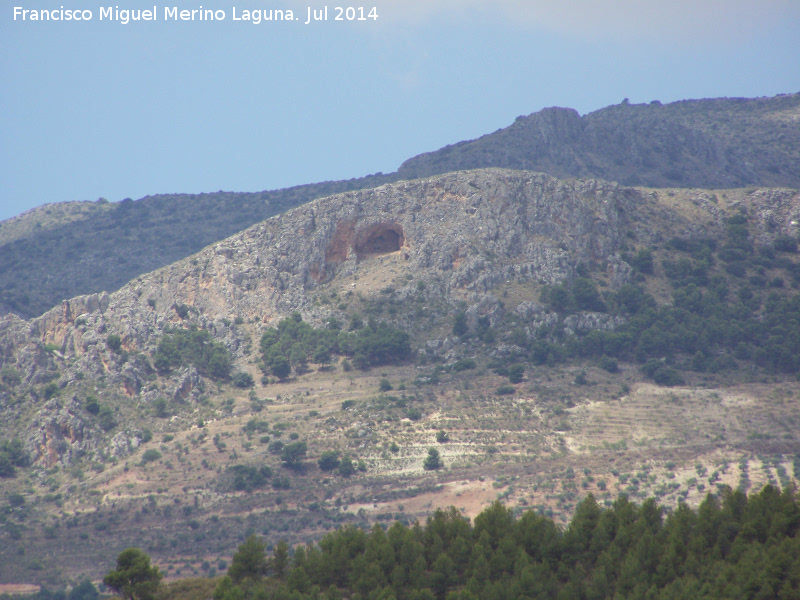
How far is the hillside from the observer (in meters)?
67.6

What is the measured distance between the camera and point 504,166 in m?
135

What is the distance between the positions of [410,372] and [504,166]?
5870 centimetres

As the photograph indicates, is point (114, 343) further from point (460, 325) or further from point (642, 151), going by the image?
point (642, 151)

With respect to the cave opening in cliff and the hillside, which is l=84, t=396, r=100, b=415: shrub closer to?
the hillside

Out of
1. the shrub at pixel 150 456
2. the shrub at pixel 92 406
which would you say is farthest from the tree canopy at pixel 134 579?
the shrub at pixel 92 406

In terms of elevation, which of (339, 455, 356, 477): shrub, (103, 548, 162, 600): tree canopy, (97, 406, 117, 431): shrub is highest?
(97, 406, 117, 431): shrub

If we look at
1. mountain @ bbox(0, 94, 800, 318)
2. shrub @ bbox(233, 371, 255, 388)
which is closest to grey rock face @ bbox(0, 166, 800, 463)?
shrub @ bbox(233, 371, 255, 388)

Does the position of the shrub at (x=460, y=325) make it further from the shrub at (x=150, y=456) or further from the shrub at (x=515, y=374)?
the shrub at (x=150, y=456)

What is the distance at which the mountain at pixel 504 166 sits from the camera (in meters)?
136

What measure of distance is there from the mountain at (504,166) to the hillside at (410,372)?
31794mm

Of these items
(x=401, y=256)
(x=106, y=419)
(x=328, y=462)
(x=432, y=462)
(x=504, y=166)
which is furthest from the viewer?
(x=504, y=166)

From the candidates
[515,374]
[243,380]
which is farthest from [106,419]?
[515,374]

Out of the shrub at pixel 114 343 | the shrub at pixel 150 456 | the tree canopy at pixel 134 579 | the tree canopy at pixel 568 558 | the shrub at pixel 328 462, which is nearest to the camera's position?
the tree canopy at pixel 568 558

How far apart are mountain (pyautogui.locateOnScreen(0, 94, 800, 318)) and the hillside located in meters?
31.8
